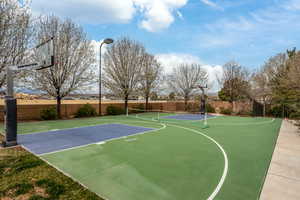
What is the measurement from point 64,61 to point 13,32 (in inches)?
172

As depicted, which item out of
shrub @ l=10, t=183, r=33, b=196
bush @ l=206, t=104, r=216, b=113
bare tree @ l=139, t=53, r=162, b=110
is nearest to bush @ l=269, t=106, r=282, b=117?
bush @ l=206, t=104, r=216, b=113

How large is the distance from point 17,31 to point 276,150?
14.3 m

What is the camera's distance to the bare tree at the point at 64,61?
12820mm

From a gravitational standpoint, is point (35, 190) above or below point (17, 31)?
below

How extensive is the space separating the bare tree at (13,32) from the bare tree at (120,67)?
8544 mm

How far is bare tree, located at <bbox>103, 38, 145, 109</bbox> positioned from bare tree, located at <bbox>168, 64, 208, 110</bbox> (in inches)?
377

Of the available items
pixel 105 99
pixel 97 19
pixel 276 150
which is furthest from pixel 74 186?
pixel 105 99

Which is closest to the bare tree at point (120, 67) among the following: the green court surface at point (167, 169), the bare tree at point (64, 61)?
the bare tree at point (64, 61)

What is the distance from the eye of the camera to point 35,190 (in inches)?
118

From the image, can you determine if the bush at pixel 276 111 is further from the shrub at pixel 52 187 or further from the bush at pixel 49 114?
the bush at pixel 49 114

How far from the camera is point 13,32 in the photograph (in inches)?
358

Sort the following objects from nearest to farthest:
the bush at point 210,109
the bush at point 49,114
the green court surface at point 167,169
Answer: the green court surface at point 167,169
the bush at point 49,114
the bush at point 210,109

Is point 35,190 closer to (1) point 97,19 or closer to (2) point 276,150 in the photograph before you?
(2) point 276,150

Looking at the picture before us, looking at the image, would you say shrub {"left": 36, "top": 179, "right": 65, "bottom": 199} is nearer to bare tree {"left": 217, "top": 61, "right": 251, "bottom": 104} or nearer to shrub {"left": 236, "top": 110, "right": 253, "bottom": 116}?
shrub {"left": 236, "top": 110, "right": 253, "bottom": 116}
